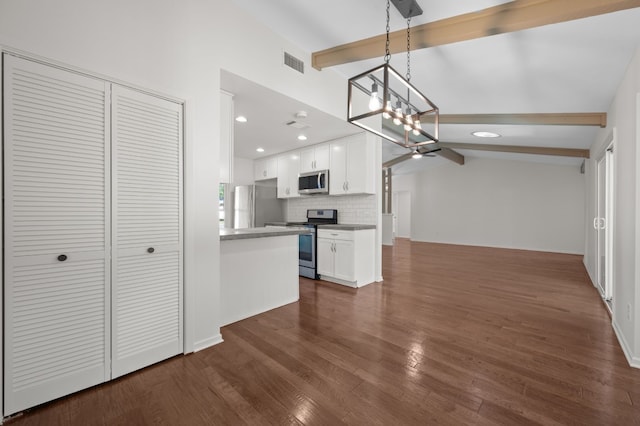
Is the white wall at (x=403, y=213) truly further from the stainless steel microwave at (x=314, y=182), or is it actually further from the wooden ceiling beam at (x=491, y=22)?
the wooden ceiling beam at (x=491, y=22)

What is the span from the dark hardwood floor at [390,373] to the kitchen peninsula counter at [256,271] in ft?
0.54

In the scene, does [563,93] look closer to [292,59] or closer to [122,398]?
[292,59]

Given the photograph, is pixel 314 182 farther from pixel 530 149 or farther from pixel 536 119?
pixel 530 149

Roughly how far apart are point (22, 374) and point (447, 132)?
6.56 metres

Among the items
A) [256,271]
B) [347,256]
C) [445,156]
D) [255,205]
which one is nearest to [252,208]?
[255,205]

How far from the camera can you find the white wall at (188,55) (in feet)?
→ 5.33

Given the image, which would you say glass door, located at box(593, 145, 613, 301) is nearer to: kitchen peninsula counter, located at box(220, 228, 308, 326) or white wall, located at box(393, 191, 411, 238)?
kitchen peninsula counter, located at box(220, 228, 308, 326)

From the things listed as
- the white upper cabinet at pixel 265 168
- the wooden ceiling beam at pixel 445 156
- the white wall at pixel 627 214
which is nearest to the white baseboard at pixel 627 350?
the white wall at pixel 627 214

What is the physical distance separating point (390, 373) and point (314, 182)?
343cm

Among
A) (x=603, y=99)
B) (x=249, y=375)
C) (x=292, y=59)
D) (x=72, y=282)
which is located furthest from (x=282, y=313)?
(x=603, y=99)

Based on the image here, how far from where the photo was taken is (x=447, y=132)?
580 centimetres

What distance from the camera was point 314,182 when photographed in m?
4.90

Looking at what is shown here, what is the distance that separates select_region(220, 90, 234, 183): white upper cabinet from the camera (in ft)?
8.92

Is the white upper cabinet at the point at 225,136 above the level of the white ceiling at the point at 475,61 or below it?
below
